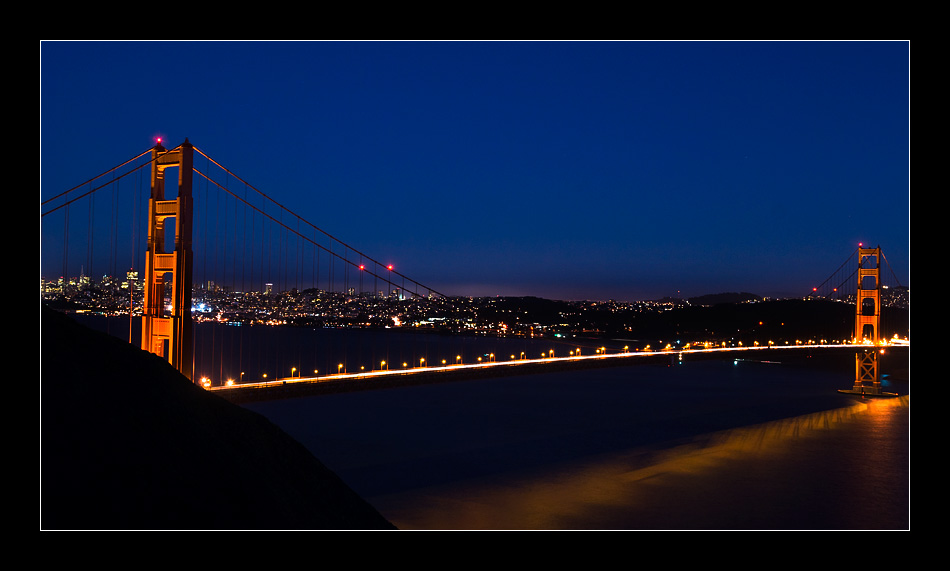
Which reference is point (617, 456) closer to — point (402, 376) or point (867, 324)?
point (402, 376)

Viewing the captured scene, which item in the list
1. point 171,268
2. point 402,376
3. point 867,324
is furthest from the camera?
point 867,324

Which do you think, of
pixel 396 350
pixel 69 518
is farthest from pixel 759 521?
pixel 396 350

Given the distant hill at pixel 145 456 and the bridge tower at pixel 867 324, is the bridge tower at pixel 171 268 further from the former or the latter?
the bridge tower at pixel 867 324

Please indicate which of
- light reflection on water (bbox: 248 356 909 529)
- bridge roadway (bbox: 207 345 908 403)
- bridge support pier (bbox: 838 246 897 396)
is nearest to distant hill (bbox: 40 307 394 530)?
bridge roadway (bbox: 207 345 908 403)

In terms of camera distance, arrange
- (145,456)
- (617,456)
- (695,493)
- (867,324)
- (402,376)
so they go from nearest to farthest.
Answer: (145,456) → (695,493) → (402,376) → (617,456) → (867,324)

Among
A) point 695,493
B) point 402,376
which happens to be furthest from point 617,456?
point 402,376

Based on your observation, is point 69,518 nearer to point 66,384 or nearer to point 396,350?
point 66,384

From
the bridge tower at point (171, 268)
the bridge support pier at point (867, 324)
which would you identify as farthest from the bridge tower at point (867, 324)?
the bridge tower at point (171, 268)
